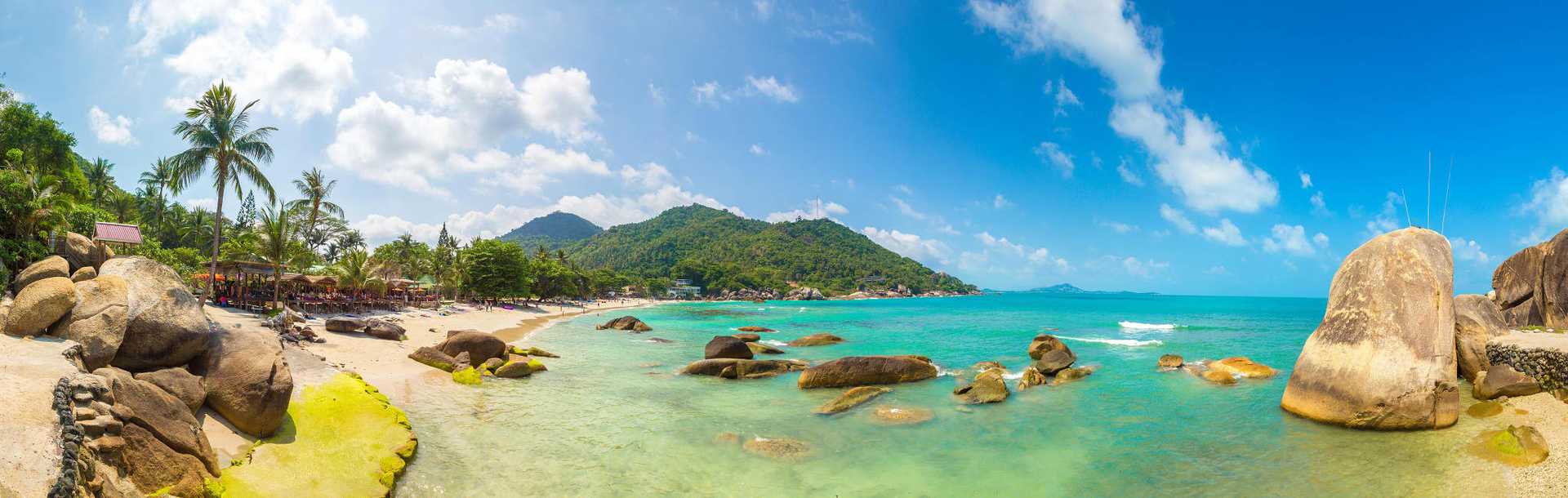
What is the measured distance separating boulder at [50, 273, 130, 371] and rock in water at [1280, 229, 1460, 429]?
2476 centimetres

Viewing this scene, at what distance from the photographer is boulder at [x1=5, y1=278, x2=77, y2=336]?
858cm

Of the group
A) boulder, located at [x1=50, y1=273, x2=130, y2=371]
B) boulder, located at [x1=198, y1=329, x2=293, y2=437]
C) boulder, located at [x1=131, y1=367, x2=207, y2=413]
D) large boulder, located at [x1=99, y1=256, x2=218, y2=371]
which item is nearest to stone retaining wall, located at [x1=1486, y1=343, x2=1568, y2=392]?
boulder, located at [x1=198, y1=329, x2=293, y2=437]

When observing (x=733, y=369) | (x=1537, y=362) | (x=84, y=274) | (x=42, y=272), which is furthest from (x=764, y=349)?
(x=1537, y=362)

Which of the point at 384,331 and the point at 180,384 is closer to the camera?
the point at 180,384

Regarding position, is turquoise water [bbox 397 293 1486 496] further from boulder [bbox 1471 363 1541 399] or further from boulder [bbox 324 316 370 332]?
boulder [bbox 324 316 370 332]

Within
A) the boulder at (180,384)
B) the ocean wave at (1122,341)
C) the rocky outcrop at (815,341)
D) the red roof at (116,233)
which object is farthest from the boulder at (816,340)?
the red roof at (116,233)

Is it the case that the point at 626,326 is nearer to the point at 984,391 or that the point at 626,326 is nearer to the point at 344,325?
the point at 344,325

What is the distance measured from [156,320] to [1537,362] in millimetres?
30666

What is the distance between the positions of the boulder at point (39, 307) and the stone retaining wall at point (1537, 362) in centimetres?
3098

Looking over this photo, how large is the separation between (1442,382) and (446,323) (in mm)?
44661

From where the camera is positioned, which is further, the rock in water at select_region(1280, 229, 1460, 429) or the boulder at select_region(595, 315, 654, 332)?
the boulder at select_region(595, 315, 654, 332)

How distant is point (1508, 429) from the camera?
11109 millimetres

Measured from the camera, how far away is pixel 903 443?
44.0 ft

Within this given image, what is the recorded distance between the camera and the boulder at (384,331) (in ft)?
79.4
